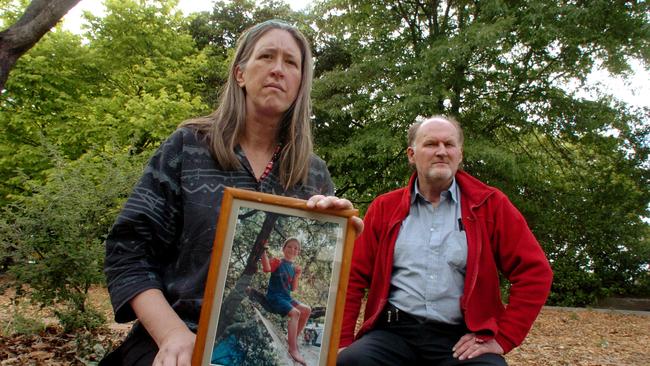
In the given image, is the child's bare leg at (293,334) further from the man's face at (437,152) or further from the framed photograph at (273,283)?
the man's face at (437,152)

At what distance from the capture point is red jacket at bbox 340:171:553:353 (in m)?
2.89

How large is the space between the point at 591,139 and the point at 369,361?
1193 cm

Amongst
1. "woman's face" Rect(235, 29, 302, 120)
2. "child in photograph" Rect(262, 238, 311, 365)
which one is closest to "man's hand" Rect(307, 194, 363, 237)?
"child in photograph" Rect(262, 238, 311, 365)

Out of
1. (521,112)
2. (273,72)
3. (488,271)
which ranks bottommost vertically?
(488,271)

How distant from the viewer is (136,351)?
173 cm

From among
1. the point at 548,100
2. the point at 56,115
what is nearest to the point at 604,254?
the point at 548,100

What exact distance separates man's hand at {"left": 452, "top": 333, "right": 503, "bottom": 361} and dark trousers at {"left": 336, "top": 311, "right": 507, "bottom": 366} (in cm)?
2

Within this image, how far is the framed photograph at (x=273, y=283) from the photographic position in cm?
151

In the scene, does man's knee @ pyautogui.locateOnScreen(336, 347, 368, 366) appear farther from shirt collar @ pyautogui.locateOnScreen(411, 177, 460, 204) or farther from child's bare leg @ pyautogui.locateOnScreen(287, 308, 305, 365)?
child's bare leg @ pyautogui.locateOnScreen(287, 308, 305, 365)

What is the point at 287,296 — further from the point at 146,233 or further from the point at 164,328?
the point at 146,233

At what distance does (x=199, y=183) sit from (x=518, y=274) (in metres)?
2.03

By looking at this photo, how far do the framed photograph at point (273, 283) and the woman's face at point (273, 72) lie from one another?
0.50 meters

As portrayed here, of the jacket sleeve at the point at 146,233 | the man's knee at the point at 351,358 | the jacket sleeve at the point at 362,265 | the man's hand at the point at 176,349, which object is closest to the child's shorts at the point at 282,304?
the man's hand at the point at 176,349

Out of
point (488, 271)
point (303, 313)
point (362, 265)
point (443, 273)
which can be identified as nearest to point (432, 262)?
point (443, 273)
